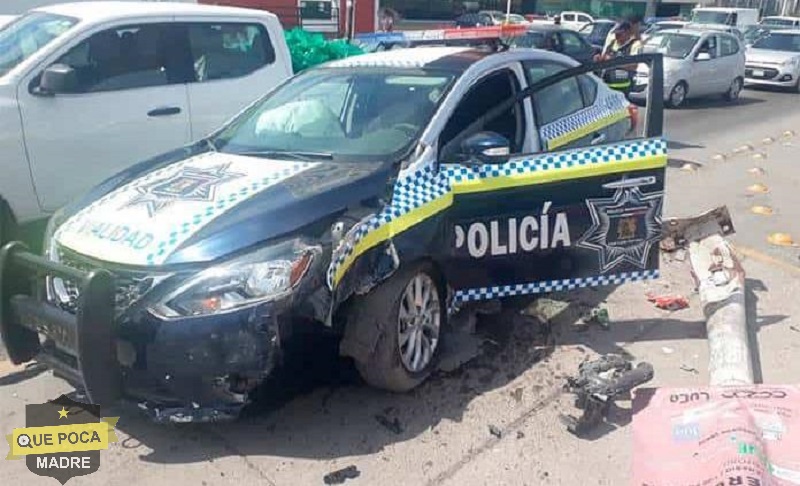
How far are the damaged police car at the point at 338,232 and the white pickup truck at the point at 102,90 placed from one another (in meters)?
1.73

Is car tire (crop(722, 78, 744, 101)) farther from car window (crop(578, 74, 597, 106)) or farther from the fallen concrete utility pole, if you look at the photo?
car window (crop(578, 74, 597, 106))

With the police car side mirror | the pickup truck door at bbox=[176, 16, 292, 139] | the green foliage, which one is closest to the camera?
the police car side mirror

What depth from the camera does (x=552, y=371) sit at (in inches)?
173

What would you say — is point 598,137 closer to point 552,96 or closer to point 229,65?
point 552,96

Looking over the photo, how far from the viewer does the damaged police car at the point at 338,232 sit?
3.31m

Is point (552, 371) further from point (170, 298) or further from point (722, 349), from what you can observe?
point (170, 298)

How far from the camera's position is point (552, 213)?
14.5ft

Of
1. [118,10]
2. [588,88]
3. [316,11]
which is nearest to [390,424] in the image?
[588,88]

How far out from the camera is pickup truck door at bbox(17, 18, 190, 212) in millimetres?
5859

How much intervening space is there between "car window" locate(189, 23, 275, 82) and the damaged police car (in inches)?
78.6

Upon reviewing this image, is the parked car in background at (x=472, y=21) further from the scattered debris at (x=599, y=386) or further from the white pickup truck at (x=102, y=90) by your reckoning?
the scattered debris at (x=599, y=386)

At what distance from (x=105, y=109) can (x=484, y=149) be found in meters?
3.30

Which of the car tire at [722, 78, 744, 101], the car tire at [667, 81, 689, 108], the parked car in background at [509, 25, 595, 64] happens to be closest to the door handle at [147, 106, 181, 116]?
the parked car in background at [509, 25, 595, 64]

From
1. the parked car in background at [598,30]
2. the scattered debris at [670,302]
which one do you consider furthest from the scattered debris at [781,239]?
the parked car in background at [598,30]
